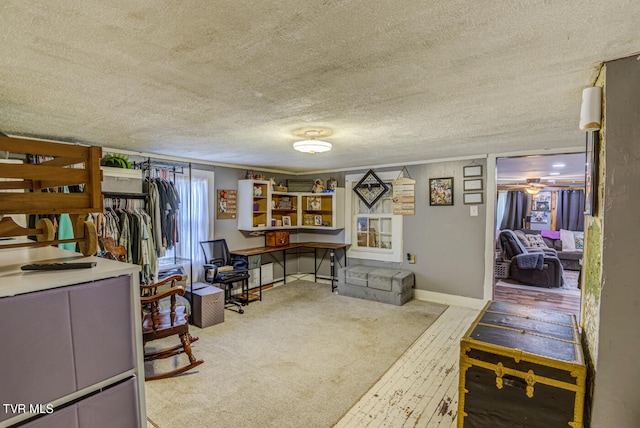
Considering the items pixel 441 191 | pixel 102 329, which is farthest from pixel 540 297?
pixel 102 329

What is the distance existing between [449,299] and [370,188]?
7.20ft

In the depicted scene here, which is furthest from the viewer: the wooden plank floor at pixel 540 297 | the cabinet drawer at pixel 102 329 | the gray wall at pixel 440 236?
the wooden plank floor at pixel 540 297

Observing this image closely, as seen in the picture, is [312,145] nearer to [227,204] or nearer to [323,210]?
[227,204]

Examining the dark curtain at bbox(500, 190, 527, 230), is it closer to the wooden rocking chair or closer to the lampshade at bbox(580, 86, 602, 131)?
the lampshade at bbox(580, 86, 602, 131)

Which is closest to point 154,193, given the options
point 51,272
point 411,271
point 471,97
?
point 51,272

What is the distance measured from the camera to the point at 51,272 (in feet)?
2.99

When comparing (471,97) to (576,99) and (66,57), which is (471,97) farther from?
(66,57)

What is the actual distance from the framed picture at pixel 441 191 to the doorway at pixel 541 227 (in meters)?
0.70

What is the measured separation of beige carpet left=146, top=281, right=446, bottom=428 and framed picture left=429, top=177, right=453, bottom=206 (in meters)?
1.58

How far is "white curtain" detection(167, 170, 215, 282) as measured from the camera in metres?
4.66

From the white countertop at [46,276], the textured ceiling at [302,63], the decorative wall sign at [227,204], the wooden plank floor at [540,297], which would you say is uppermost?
the textured ceiling at [302,63]

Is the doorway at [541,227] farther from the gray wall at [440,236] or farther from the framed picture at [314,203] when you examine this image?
the framed picture at [314,203]

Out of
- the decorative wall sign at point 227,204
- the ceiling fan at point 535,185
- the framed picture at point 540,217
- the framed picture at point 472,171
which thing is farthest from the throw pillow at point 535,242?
the decorative wall sign at point 227,204

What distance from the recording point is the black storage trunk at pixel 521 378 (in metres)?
1.60
